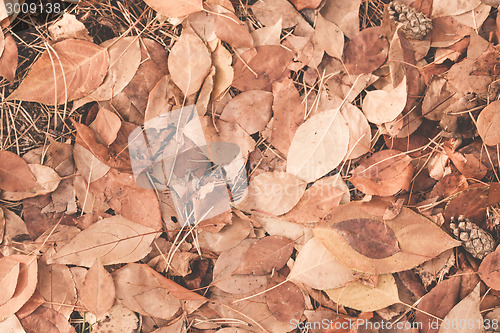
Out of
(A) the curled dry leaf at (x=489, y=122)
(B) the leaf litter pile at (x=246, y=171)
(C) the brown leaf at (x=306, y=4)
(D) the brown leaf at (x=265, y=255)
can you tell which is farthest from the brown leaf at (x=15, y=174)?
(A) the curled dry leaf at (x=489, y=122)

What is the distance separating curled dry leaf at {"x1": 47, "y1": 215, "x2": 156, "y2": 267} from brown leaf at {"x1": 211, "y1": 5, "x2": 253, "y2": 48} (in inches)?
20.8

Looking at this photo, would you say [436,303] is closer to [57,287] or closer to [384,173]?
[384,173]

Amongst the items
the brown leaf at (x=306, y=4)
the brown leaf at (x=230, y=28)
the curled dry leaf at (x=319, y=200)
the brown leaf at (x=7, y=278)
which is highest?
the brown leaf at (x=306, y=4)

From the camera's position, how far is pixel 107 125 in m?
0.92

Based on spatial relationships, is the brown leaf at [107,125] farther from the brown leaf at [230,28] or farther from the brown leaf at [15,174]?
the brown leaf at [230,28]

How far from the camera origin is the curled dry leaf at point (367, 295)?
3.02ft

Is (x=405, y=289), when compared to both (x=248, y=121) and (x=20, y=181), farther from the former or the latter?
(x=20, y=181)

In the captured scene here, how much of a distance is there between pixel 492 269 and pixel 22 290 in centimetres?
117

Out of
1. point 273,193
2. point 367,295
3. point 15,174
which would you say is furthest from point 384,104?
point 15,174

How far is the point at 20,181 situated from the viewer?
0.93 metres

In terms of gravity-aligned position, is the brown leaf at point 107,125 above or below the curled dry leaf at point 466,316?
above

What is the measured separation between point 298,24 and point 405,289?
0.74 m

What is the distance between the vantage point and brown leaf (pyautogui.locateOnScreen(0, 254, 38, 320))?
910mm

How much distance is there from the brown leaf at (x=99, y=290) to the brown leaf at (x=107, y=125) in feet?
1.01
